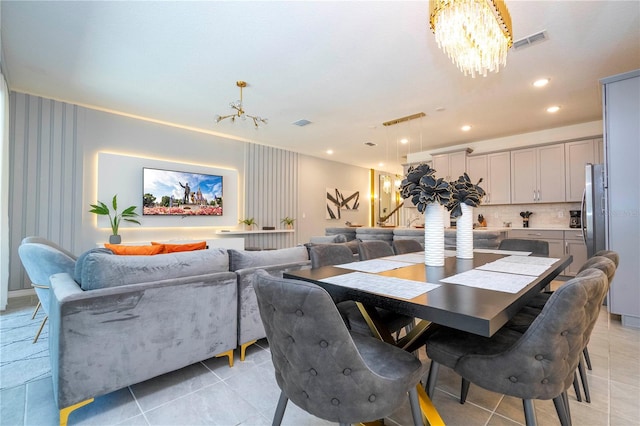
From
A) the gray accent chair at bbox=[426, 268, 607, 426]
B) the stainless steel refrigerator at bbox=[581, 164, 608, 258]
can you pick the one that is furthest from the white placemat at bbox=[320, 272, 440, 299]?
the stainless steel refrigerator at bbox=[581, 164, 608, 258]

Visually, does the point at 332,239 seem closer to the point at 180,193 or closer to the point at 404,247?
the point at 404,247

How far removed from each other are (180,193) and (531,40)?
5380mm

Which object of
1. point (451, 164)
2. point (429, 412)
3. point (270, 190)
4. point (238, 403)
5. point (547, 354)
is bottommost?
point (238, 403)

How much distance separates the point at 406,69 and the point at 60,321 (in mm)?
3659

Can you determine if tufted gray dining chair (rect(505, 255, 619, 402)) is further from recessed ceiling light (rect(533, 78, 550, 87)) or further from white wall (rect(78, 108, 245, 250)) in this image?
white wall (rect(78, 108, 245, 250))

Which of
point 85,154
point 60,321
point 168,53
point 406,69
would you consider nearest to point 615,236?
point 406,69

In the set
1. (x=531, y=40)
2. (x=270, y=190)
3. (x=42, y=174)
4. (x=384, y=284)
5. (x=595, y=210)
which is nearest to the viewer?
(x=384, y=284)

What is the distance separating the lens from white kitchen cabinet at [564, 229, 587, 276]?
4539 millimetres

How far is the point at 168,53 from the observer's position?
2965 mm

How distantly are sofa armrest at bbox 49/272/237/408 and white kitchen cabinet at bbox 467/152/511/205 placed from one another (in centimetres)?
547

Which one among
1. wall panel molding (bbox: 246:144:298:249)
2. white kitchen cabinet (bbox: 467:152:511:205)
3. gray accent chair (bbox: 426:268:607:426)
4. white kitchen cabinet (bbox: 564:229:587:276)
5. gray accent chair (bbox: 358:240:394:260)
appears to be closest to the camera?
gray accent chair (bbox: 426:268:607:426)

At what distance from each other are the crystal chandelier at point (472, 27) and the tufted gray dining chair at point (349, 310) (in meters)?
1.60

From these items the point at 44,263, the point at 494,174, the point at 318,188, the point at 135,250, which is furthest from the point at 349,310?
the point at 318,188

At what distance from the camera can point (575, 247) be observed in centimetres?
459
